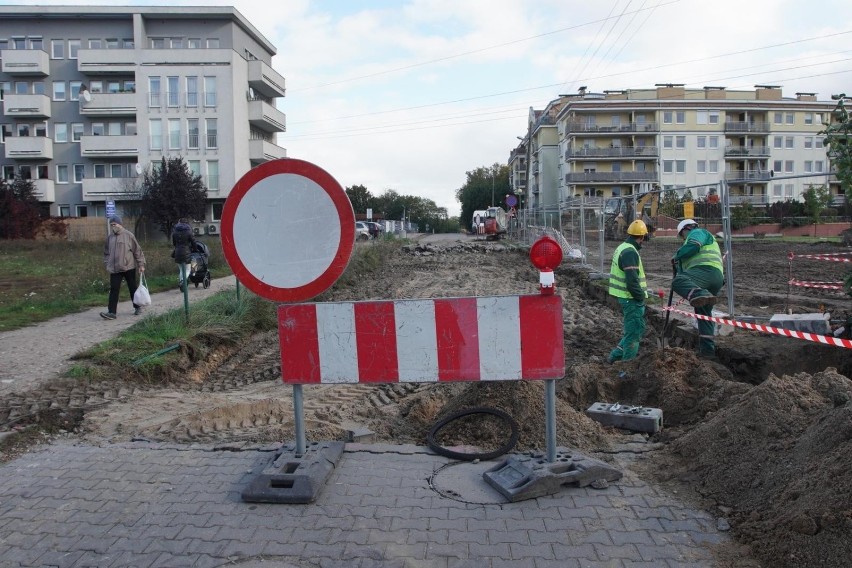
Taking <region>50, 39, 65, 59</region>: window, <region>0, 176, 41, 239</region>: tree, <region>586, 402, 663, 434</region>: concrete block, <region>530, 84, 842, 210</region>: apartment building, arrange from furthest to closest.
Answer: <region>530, 84, 842, 210</region>: apartment building
<region>50, 39, 65, 59</region>: window
<region>0, 176, 41, 239</region>: tree
<region>586, 402, 663, 434</region>: concrete block

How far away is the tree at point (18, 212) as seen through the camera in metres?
41.8

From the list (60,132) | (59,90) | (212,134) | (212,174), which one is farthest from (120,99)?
(212,174)

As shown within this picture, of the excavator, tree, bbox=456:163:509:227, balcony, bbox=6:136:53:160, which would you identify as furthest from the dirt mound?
tree, bbox=456:163:509:227

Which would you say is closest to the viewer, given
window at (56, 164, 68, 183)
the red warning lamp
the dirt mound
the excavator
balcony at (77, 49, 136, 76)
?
the dirt mound

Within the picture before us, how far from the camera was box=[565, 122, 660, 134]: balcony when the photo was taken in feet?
269

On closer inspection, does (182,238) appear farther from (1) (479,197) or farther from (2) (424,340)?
(1) (479,197)

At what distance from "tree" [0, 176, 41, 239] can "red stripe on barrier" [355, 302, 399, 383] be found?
45082 mm

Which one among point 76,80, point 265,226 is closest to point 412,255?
point 265,226

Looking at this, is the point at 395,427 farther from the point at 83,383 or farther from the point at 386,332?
the point at 83,383

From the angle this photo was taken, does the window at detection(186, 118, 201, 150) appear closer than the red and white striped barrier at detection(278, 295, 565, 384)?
No

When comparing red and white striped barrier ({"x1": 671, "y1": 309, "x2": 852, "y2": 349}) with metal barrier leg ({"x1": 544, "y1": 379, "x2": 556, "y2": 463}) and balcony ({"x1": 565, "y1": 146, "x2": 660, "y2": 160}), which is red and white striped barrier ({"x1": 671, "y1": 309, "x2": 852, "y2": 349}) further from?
balcony ({"x1": 565, "y1": 146, "x2": 660, "y2": 160})

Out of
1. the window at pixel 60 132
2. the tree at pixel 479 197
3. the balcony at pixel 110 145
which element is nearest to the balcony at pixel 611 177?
the tree at pixel 479 197

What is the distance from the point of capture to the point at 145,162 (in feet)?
180

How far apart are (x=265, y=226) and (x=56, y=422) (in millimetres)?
2920
